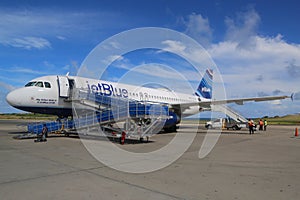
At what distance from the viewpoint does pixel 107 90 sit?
66.3 ft

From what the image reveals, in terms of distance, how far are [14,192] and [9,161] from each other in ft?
12.3

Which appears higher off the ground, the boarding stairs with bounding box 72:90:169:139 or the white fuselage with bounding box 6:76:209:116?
the white fuselage with bounding box 6:76:209:116

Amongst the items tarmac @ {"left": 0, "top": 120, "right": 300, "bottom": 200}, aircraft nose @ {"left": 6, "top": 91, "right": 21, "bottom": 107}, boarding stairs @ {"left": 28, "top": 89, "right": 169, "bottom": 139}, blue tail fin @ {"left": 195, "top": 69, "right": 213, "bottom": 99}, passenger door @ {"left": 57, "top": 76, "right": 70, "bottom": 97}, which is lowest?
tarmac @ {"left": 0, "top": 120, "right": 300, "bottom": 200}

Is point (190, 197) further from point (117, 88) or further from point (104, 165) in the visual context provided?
point (117, 88)

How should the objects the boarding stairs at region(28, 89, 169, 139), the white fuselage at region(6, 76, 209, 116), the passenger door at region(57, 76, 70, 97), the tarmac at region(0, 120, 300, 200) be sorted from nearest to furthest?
the tarmac at region(0, 120, 300, 200) < the boarding stairs at region(28, 89, 169, 139) < the white fuselage at region(6, 76, 209, 116) < the passenger door at region(57, 76, 70, 97)

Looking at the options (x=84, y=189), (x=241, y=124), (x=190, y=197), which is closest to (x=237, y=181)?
(x=190, y=197)

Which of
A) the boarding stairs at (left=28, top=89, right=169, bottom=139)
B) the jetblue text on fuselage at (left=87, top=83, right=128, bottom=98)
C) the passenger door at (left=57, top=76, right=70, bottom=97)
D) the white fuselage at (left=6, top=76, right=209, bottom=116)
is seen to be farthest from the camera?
the jetblue text on fuselage at (left=87, top=83, right=128, bottom=98)

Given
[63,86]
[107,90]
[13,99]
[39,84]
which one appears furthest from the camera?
[107,90]

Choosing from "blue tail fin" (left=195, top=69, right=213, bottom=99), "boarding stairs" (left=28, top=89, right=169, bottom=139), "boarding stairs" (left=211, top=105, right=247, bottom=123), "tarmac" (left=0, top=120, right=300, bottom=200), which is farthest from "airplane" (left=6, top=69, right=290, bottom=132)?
"blue tail fin" (left=195, top=69, right=213, bottom=99)

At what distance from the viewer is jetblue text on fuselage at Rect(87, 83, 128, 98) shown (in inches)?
741

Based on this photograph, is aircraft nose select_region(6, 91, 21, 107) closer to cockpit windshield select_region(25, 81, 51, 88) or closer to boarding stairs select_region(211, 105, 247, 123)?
cockpit windshield select_region(25, 81, 51, 88)

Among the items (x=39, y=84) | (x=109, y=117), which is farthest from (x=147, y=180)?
(x=39, y=84)

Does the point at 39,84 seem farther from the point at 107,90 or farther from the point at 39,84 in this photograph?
the point at 107,90

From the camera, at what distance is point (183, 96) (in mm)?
33656
